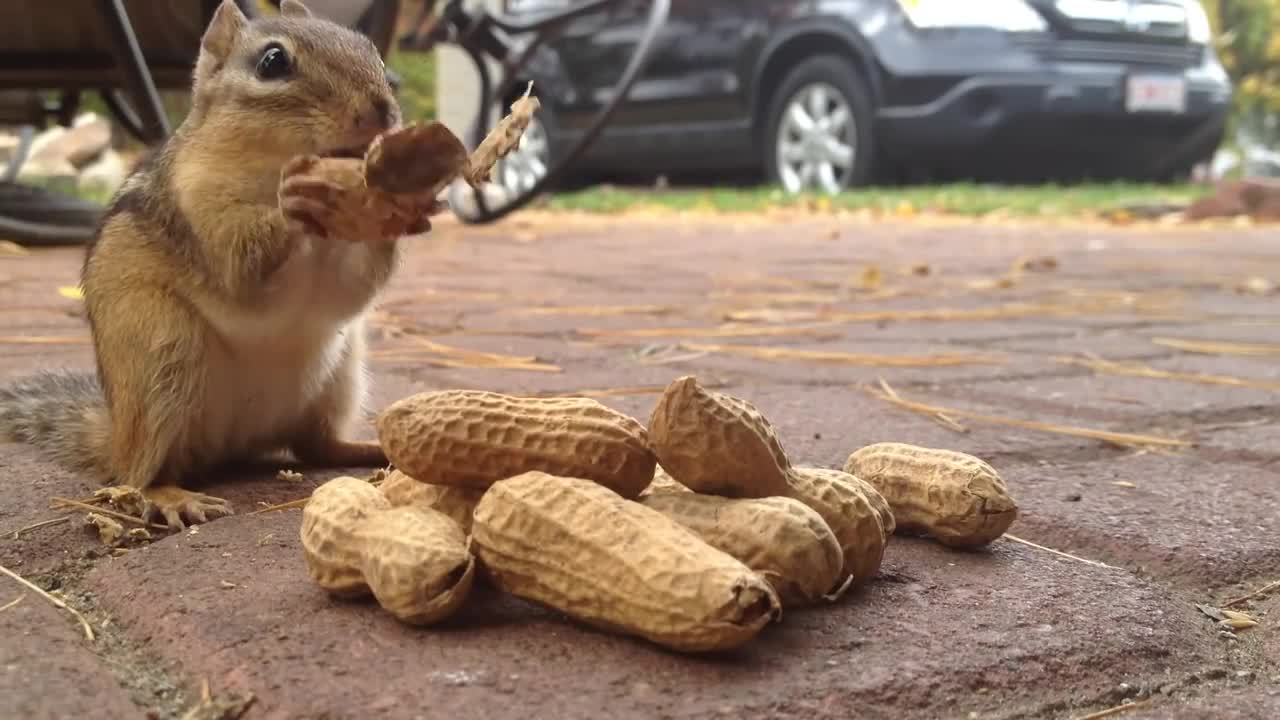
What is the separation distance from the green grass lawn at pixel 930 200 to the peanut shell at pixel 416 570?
685 centimetres

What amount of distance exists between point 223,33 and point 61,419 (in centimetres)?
56

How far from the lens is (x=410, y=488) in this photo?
51.6 inches

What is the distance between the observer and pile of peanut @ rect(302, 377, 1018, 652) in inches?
41.3

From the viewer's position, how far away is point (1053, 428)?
2.00 meters

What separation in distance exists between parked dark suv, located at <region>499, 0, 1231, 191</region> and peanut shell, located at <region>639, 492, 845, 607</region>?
330 inches

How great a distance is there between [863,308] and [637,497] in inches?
95.7

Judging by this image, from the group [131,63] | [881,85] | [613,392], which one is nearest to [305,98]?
[613,392]

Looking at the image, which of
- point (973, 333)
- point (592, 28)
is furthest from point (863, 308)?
point (592, 28)

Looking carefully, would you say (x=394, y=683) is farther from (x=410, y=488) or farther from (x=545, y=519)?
(x=410, y=488)

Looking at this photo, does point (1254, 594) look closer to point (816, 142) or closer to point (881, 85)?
point (881, 85)

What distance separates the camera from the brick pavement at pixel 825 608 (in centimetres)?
100

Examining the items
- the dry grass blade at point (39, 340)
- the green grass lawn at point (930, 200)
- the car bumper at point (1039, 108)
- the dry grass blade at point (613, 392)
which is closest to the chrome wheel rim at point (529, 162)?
the green grass lawn at point (930, 200)

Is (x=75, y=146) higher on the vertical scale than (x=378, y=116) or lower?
lower

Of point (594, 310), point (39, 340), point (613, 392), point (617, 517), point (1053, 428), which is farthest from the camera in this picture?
point (594, 310)
